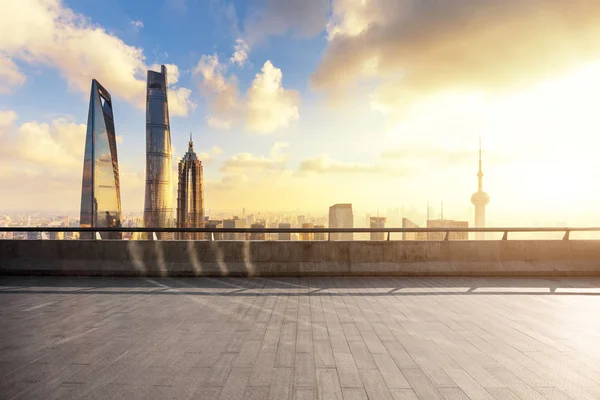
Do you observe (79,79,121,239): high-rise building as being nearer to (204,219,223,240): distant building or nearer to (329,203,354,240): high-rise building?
(204,219,223,240): distant building

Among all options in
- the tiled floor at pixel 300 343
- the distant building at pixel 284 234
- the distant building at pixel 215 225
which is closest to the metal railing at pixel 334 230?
the distant building at pixel 284 234

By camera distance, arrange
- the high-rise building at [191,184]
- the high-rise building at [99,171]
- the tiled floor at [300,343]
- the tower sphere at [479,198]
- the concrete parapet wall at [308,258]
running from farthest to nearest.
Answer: the tower sphere at [479,198]
the high-rise building at [191,184]
the high-rise building at [99,171]
the concrete parapet wall at [308,258]
the tiled floor at [300,343]

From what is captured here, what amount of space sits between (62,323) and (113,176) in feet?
464

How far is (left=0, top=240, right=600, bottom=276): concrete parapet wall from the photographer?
11.4m

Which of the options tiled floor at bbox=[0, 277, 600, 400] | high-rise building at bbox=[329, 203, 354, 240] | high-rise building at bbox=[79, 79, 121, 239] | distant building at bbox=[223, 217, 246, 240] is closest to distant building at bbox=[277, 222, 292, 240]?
distant building at bbox=[223, 217, 246, 240]

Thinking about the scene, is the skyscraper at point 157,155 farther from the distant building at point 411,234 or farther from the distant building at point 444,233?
the distant building at point 444,233

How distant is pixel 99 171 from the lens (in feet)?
400

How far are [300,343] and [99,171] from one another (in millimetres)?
137772

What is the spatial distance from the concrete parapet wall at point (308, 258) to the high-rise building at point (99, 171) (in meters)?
121

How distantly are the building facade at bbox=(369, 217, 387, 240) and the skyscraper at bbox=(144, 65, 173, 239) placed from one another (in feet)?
568

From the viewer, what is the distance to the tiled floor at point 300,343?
4039mm

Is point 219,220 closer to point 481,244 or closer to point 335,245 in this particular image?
point 335,245

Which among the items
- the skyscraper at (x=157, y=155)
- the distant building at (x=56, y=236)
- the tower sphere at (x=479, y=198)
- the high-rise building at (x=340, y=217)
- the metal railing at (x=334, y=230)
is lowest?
the distant building at (x=56, y=236)

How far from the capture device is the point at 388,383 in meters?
4.12
